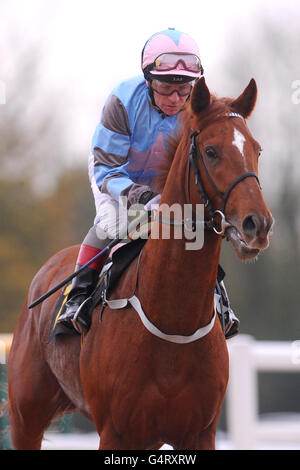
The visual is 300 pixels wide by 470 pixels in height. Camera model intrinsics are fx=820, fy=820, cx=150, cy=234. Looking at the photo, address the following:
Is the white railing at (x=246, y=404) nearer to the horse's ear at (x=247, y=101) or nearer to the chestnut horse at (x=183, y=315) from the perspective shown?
the chestnut horse at (x=183, y=315)

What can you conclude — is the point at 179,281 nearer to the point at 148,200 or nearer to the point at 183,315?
the point at 183,315

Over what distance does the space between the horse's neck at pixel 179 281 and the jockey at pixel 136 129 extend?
15.7 inches

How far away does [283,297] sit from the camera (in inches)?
749

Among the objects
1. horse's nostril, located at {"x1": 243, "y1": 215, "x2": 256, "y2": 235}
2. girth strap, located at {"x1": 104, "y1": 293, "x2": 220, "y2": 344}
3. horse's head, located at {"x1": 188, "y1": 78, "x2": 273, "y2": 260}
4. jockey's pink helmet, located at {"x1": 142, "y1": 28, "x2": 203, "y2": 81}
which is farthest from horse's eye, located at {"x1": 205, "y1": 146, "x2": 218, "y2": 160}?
girth strap, located at {"x1": 104, "y1": 293, "x2": 220, "y2": 344}

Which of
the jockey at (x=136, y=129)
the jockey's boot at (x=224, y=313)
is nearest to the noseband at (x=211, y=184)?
the jockey at (x=136, y=129)

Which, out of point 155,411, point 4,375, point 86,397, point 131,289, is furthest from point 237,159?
point 4,375

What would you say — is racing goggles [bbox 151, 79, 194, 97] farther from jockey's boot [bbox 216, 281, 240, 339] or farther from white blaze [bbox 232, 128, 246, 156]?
jockey's boot [bbox 216, 281, 240, 339]

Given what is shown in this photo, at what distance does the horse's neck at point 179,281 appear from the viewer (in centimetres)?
380

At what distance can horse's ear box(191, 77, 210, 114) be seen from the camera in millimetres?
3711

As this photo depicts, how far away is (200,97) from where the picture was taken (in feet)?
12.3

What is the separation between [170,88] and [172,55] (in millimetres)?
171

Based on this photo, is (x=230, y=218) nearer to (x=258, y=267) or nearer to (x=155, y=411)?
(x=155, y=411)

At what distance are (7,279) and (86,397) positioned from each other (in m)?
14.0

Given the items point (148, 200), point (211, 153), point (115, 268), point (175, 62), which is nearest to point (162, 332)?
point (115, 268)
